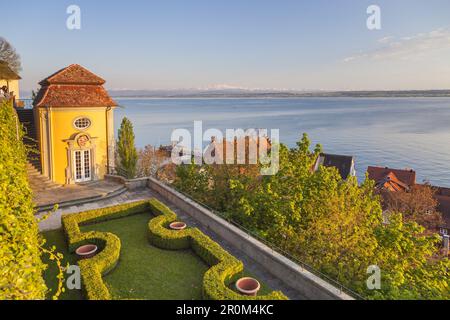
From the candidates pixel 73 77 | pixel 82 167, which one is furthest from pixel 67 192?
pixel 73 77

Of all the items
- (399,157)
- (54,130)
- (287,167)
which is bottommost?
(399,157)

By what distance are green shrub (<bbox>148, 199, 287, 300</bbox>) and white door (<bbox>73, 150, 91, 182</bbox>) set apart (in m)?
12.6

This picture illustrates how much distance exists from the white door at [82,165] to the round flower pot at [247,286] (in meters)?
20.2

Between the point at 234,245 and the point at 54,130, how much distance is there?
18555mm

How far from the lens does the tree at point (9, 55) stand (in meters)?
50.8

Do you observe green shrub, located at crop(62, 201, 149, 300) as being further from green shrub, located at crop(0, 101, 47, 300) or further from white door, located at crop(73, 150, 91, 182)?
white door, located at crop(73, 150, 91, 182)

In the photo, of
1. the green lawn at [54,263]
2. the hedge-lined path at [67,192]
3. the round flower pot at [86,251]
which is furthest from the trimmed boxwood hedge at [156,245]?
the hedge-lined path at [67,192]

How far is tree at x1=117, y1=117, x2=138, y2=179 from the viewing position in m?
28.7

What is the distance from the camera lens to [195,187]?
2173cm

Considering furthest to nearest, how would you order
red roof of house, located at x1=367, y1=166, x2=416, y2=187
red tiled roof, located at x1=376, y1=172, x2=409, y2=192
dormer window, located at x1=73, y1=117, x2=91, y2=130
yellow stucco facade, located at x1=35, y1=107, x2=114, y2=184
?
red roof of house, located at x1=367, y1=166, x2=416, y2=187 → red tiled roof, located at x1=376, y1=172, x2=409, y2=192 → dormer window, located at x1=73, y1=117, x2=91, y2=130 → yellow stucco facade, located at x1=35, y1=107, x2=114, y2=184

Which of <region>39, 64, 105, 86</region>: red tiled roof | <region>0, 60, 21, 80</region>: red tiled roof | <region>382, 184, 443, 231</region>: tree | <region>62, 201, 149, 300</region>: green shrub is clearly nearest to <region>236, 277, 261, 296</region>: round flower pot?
<region>62, 201, 149, 300</region>: green shrub

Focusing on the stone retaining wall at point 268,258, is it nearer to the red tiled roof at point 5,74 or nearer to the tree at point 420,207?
the tree at point 420,207

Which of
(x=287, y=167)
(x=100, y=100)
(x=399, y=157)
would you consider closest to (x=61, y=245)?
(x=287, y=167)
